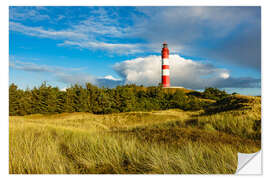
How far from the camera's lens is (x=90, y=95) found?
2009 centimetres

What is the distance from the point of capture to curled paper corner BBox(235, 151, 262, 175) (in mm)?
3205

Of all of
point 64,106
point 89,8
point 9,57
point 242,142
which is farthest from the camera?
point 64,106

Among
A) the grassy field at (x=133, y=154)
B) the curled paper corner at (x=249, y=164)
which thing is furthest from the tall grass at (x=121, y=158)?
the curled paper corner at (x=249, y=164)

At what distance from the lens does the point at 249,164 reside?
3.42 m

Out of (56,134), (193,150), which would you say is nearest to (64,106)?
(56,134)

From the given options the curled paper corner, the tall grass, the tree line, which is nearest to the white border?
the curled paper corner

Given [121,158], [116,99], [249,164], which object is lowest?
[249,164]

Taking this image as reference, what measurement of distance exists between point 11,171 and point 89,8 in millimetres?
3695

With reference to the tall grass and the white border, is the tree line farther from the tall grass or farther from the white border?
the tall grass
